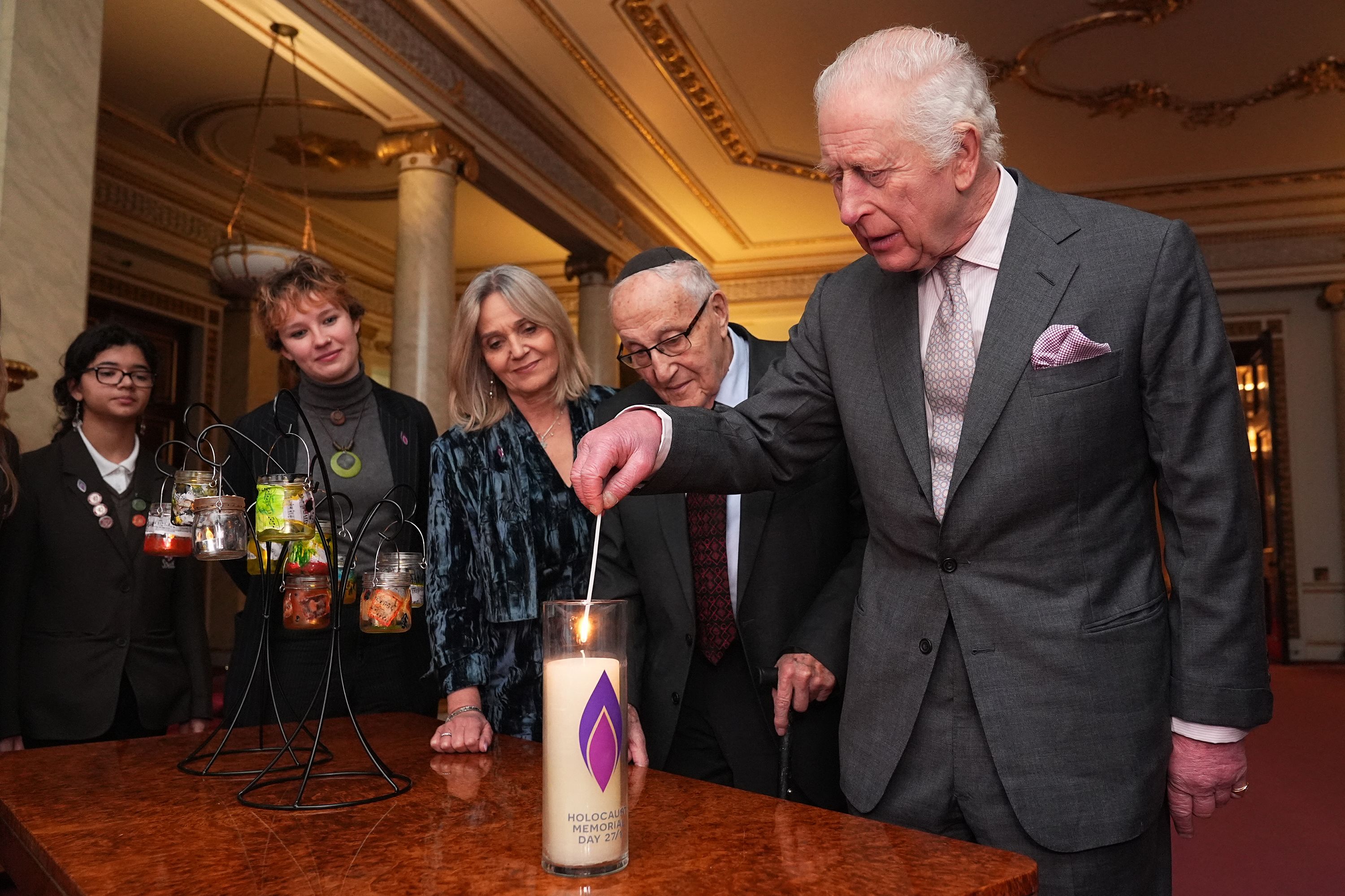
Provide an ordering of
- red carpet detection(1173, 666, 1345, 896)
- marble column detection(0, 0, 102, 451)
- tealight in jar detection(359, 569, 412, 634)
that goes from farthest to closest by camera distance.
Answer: red carpet detection(1173, 666, 1345, 896) → marble column detection(0, 0, 102, 451) → tealight in jar detection(359, 569, 412, 634)

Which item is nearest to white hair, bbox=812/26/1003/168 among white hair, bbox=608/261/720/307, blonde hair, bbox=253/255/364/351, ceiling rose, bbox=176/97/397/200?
white hair, bbox=608/261/720/307

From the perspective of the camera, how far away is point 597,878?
0.88 meters

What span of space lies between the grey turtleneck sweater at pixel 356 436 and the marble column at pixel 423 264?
12.2 ft

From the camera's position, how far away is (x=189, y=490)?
4.30 feet

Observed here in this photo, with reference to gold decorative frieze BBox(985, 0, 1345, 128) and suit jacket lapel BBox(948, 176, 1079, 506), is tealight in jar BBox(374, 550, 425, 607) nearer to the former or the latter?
suit jacket lapel BBox(948, 176, 1079, 506)

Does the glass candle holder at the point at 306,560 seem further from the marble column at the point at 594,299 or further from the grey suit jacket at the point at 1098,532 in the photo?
the marble column at the point at 594,299

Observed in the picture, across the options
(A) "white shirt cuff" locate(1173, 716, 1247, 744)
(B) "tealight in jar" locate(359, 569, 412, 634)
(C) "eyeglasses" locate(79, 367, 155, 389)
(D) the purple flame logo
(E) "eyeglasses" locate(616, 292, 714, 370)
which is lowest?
(A) "white shirt cuff" locate(1173, 716, 1247, 744)

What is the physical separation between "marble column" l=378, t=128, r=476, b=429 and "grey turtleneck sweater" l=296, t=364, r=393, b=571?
3.72 meters

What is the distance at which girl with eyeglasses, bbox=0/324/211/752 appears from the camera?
2516 mm

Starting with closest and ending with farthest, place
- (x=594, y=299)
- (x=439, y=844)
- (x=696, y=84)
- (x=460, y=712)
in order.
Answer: (x=439, y=844) → (x=460, y=712) → (x=696, y=84) → (x=594, y=299)

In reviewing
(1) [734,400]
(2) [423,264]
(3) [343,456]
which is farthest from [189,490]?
(2) [423,264]

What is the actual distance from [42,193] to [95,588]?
4.21ft

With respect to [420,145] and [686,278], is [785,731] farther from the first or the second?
[420,145]

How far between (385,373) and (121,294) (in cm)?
377
